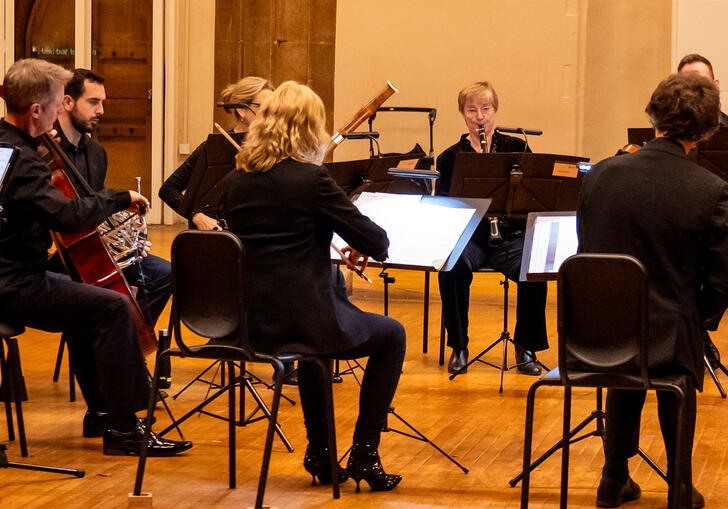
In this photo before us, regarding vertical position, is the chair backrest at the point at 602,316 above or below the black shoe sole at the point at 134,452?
above

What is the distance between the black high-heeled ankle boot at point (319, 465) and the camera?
12.0 feet

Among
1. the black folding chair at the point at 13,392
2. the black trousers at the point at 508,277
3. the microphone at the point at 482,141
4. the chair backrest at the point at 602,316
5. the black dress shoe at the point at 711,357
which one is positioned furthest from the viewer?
the microphone at the point at 482,141

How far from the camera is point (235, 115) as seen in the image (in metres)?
5.23

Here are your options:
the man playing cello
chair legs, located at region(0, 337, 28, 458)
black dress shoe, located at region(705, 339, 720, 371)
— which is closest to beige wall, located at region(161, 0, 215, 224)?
black dress shoe, located at region(705, 339, 720, 371)

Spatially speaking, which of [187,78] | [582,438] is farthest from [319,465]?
[187,78]

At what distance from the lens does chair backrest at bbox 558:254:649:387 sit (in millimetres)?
2916

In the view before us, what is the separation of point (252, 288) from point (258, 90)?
1966 millimetres

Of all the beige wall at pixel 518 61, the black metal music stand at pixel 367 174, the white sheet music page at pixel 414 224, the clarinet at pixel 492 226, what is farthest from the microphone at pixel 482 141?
the beige wall at pixel 518 61

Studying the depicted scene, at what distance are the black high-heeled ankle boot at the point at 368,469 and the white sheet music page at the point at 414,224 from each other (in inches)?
32.9

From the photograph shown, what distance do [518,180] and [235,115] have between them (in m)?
1.40

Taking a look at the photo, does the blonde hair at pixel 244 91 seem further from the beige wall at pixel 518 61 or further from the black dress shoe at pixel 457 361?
the beige wall at pixel 518 61

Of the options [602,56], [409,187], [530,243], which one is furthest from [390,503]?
[602,56]

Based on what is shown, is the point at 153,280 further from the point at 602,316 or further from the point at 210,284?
the point at 602,316

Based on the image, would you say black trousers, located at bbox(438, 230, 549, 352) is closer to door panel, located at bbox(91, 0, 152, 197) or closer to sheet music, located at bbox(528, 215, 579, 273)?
sheet music, located at bbox(528, 215, 579, 273)
